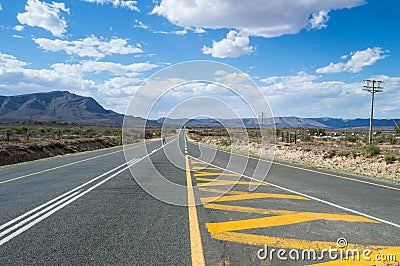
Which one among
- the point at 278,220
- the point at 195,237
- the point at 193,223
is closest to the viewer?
the point at 195,237

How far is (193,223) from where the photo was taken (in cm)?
613

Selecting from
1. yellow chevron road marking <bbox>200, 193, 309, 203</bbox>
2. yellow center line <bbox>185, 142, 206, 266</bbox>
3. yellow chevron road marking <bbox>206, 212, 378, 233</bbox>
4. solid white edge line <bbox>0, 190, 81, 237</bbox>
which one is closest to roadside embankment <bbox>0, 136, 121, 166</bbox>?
solid white edge line <bbox>0, 190, 81, 237</bbox>

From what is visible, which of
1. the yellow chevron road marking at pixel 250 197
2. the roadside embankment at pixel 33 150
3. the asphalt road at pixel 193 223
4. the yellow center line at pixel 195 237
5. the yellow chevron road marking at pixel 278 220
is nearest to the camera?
the yellow center line at pixel 195 237

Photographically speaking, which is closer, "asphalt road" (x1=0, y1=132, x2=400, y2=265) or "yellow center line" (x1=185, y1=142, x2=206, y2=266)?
"yellow center line" (x1=185, y1=142, x2=206, y2=266)

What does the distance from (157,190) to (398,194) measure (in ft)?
22.3

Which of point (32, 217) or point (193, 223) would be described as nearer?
point (193, 223)

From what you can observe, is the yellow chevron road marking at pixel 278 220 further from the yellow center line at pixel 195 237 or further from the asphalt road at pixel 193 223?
the yellow center line at pixel 195 237

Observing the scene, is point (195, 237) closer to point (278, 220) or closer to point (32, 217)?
point (278, 220)

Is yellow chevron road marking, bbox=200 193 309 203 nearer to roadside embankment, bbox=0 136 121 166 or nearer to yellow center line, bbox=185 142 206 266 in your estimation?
yellow center line, bbox=185 142 206 266

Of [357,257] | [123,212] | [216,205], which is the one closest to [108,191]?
[123,212]

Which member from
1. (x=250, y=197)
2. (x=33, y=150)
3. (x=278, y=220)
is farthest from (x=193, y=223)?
(x=33, y=150)

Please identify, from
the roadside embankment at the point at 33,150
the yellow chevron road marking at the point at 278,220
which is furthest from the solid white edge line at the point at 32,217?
the roadside embankment at the point at 33,150

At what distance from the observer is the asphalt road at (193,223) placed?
455 cm

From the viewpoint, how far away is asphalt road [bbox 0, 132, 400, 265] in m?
4.55
